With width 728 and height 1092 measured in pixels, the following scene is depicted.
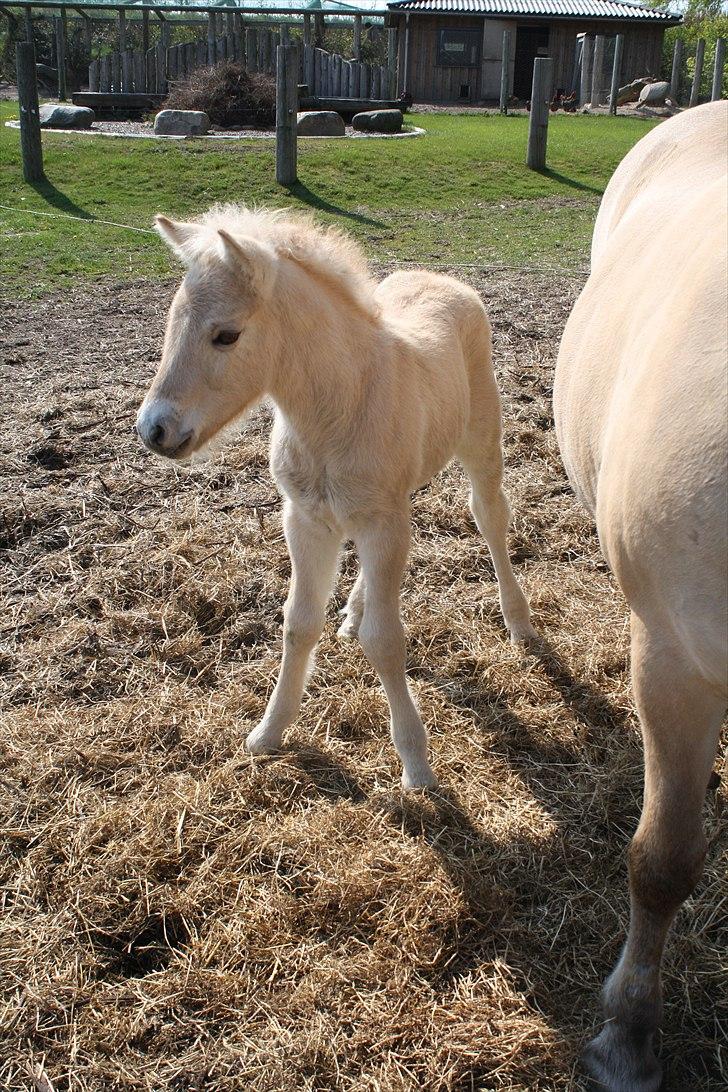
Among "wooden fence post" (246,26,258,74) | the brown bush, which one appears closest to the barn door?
"wooden fence post" (246,26,258,74)

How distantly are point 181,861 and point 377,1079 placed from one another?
861 mm

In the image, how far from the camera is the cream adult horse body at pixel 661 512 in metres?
1.48

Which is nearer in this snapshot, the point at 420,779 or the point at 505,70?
the point at 420,779

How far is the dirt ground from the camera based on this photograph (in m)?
2.11

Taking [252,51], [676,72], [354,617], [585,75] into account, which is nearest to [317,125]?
[252,51]

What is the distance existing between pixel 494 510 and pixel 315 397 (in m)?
1.13

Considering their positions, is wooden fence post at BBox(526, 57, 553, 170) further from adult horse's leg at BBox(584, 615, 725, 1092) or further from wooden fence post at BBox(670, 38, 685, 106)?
wooden fence post at BBox(670, 38, 685, 106)

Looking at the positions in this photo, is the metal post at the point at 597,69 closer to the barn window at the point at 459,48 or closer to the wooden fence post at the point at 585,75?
the wooden fence post at the point at 585,75

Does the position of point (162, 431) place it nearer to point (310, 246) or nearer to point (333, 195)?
point (310, 246)

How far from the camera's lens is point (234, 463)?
16.0 ft

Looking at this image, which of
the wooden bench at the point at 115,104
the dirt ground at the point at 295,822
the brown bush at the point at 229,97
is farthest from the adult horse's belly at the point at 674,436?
the wooden bench at the point at 115,104

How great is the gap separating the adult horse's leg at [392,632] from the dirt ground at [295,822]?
4.8 inches

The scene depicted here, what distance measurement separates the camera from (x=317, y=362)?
2779 millimetres

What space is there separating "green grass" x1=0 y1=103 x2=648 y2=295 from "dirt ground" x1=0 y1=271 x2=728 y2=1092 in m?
4.84
